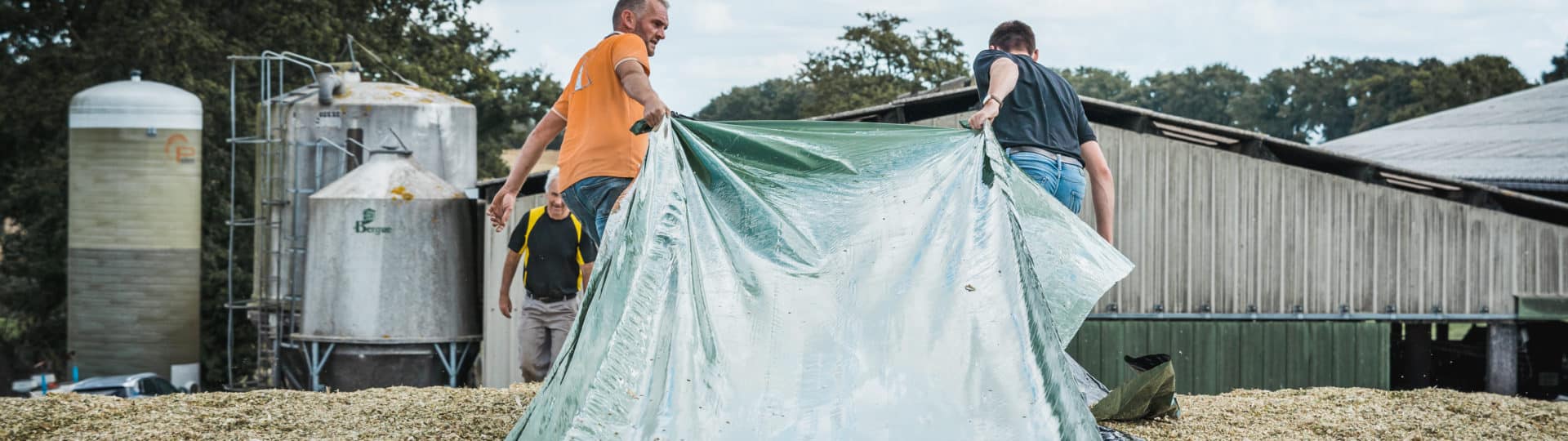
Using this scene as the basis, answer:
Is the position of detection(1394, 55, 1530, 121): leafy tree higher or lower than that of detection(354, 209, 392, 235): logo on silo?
higher

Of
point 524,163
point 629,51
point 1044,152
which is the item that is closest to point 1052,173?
point 1044,152

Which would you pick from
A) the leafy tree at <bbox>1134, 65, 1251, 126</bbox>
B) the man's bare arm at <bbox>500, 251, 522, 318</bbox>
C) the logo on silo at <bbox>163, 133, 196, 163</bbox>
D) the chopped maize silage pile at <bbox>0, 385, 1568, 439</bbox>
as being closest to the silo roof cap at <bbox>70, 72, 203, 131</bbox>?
the logo on silo at <bbox>163, 133, 196, 163</bbox>

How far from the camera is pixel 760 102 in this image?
2790 inches

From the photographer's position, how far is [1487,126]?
955 inches

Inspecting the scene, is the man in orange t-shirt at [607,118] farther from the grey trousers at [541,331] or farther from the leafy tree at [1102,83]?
the leafy tree at [1102,83]

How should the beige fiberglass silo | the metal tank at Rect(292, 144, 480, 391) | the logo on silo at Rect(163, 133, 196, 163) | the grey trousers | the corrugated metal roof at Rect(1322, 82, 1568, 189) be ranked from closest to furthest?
the grey trousers, the metal tank at Rect(292, 144, 480, 391), the corrugated metal roof at Rect(1322, 82, 1568, 189), the beige fiberglass silo, the logo on silo at Rect(163, 133, 196, 163)

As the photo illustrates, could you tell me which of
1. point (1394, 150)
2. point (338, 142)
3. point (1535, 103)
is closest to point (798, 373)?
point (338, 142)

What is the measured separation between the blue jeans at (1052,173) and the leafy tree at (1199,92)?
259ft

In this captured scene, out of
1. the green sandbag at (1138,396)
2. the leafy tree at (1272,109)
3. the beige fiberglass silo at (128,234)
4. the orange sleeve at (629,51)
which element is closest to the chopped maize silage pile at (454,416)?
the green sandbag at (1138,396)

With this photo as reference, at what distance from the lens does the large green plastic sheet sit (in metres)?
4.52

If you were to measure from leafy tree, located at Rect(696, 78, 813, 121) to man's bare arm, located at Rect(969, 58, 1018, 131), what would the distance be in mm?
51539

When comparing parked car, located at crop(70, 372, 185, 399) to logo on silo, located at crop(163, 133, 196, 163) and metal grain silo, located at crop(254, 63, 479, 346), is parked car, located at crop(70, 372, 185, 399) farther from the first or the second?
logo on silo, located at crop(163, 133, 196, 163)

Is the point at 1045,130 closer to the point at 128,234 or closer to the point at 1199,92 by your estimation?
the point at 128,234

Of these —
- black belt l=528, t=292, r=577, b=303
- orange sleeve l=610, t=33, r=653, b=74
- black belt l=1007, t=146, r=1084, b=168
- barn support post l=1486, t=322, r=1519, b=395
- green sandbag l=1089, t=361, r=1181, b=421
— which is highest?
orange sleeve l=610, t=33, r=653, b=74
